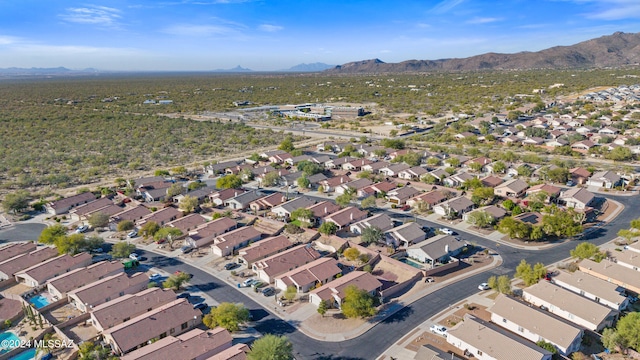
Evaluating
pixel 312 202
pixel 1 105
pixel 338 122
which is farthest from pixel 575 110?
pixel 1 105

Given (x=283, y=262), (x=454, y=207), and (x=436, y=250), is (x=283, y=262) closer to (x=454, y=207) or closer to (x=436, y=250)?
(x=436, y=250)

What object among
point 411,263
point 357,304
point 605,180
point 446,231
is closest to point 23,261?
point 357,304

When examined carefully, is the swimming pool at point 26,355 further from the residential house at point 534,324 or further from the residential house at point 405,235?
the residential house at point 534,324

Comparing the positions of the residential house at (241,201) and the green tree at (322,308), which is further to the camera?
the residential house at (241,201)

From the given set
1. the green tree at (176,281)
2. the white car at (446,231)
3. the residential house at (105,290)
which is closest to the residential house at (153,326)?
the green tree at (176,281)

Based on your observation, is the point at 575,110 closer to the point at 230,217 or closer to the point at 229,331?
the point at 230,217
